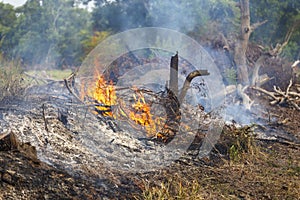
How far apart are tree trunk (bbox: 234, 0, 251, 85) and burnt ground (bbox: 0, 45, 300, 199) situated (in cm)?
479

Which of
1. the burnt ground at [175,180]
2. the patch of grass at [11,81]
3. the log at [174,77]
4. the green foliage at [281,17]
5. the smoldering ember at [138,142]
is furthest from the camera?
the green foliage at [281,17]

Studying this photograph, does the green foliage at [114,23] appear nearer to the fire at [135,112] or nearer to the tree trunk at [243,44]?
the tree trunk at [243,44]

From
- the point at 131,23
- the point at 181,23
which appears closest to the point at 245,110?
the point at 181,23

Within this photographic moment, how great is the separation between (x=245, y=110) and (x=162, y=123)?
3.89 m

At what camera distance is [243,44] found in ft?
32.7

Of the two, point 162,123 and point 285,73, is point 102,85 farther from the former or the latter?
point 285,73

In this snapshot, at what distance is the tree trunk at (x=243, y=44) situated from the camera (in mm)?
9672

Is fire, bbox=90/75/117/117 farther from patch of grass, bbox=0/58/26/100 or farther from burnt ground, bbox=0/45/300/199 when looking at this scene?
patch of grass, bbox=0/58/26/100

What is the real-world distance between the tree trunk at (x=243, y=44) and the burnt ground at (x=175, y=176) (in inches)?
188

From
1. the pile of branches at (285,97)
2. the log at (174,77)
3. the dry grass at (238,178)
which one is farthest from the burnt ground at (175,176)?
the pile of branches at (285,97)

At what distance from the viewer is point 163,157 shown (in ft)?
15.3

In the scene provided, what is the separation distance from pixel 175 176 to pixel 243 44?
6.74 m

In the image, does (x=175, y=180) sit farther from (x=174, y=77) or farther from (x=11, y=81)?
(x=11, y=81)

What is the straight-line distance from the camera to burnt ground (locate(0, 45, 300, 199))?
3.32 meters
